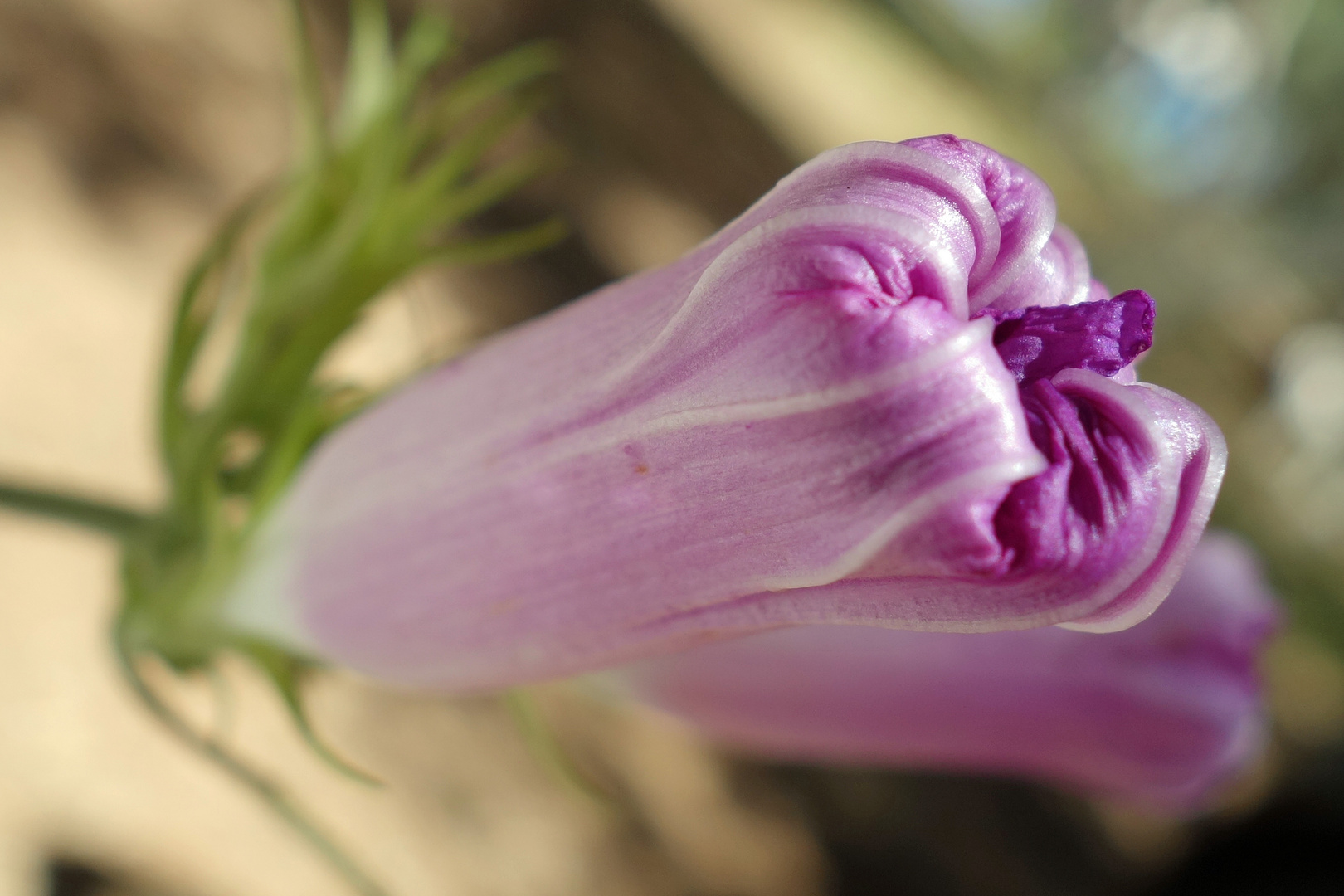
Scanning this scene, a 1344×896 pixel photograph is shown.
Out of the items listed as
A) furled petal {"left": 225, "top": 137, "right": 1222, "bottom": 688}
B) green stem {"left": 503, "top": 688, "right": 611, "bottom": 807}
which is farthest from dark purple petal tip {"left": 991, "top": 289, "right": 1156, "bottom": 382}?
green stem {"left": 503, "top": 688, "right": 611, "bottom": 807}

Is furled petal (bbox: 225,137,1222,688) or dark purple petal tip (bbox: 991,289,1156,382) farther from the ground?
dark purple petal tip (bbox: 991,289,1156,382)

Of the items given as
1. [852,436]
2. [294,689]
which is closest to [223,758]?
[294,689]

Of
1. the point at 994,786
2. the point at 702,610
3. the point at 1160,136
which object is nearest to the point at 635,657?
the point at 702,610

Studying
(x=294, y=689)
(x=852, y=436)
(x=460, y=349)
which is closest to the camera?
(x=852, y=436)

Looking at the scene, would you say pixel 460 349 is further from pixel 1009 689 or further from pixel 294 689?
pixel 1009 689

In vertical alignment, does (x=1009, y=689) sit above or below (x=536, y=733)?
above

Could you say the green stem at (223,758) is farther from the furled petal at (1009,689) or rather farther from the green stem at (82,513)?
the furled petal at (1009,689)

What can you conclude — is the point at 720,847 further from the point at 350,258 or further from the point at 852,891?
the point at 350,258

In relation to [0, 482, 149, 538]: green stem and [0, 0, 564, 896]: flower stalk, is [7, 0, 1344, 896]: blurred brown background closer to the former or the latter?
[0, 0, 564, 896]: flower stalk

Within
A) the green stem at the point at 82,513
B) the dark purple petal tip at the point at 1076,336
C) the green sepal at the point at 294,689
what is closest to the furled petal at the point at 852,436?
the dark purple petal tip at the point at 1076,336
